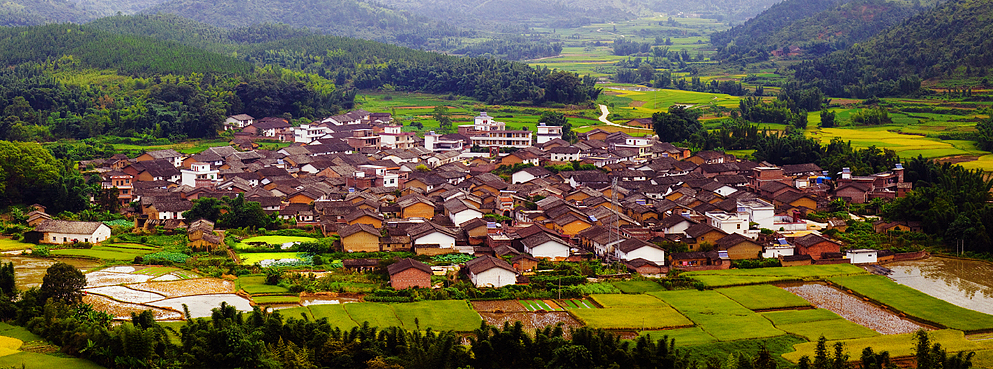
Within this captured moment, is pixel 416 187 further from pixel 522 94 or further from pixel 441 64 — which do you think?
pixel 441 64

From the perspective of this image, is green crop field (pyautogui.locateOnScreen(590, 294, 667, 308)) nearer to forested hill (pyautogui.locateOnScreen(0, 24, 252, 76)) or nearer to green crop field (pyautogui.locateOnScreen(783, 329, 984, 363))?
green crop field (pyautogui.locateOnScreen(783, 329, 984, 363))

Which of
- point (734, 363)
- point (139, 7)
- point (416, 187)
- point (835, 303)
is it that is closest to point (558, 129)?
point (416, 187)

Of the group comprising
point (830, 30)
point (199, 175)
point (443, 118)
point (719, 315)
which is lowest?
point (719, 315)

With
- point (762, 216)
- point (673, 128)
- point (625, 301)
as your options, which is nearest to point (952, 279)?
point (762, 216)

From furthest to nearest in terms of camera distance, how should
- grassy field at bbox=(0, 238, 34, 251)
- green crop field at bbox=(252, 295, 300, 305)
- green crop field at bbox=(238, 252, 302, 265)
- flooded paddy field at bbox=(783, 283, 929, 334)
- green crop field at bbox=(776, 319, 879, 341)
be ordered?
grassy field at bbox=(0, 238, 34, 251) → green crop field at bbox=(238, 252, 302, 265) → green crop field at bbox=(252, 295, 300, 305) → flooded paddy field at bbox=(783, 283, 929, 334) → green crop field at bbox=(776, 319, 879, 341)

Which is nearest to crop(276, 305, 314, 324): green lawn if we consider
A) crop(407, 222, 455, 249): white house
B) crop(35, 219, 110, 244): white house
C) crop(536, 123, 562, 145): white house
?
crop(407, 222, 455, 249): white house

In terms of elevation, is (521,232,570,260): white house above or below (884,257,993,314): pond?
above

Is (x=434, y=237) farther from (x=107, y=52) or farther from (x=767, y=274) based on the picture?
(x=107, y=52)

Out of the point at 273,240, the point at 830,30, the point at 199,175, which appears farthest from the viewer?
the point at 830,30
